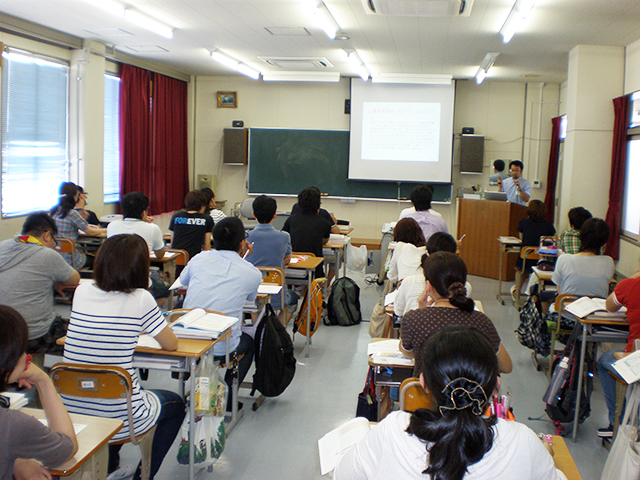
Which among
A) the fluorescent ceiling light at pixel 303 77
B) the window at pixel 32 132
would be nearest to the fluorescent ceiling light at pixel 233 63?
the fluorescent ceiling light at pixel 303 77

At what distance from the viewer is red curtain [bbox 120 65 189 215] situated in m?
8.59

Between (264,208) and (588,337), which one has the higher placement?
(264,208)

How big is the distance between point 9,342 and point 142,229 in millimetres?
3517

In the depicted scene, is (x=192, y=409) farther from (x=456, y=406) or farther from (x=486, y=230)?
(x=486, y=230)

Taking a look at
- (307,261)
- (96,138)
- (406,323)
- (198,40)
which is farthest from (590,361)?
(96,138)

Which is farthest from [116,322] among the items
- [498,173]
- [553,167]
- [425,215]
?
[553,167]

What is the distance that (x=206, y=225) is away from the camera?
561cm

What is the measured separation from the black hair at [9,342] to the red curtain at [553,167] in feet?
29.9

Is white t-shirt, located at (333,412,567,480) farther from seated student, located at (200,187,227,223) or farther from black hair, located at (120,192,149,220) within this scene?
seated student, located at (200,187,227,223)

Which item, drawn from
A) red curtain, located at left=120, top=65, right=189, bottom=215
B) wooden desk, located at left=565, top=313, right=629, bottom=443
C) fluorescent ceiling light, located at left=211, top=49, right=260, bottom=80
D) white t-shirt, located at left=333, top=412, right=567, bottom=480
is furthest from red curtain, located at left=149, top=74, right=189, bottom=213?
white t-shirt, located at left=333, top=412, right=567, bottom=480

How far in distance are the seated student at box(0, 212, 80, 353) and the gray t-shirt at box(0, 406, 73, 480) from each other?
1.65 metres

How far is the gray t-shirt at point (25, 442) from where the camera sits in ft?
4.90

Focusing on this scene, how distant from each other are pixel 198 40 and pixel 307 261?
4.00m

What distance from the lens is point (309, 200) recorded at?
5.49 meters
